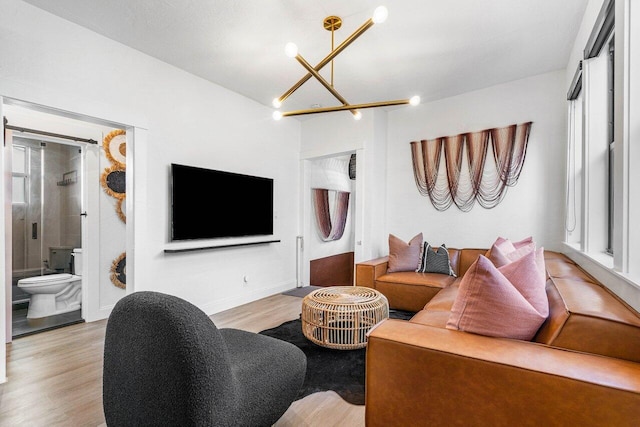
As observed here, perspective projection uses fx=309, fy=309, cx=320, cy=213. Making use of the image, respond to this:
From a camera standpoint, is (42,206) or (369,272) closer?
(369,272)

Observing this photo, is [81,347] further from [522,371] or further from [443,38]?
[443,38]

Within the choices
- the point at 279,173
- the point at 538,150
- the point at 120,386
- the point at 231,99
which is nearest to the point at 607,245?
the point at 538,150

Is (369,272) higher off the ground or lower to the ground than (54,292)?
higher

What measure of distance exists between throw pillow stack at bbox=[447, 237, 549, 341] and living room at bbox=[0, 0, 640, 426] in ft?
1.23

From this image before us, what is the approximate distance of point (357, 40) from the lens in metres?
2.75

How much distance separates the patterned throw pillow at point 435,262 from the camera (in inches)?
143

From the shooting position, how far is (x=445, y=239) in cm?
412

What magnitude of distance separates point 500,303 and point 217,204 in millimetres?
3079

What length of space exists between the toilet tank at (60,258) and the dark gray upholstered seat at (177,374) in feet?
12.0

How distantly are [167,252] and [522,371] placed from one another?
3.10 meters

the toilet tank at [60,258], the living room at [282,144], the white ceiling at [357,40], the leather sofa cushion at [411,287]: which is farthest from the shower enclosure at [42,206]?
the leather sofa cushion at [411,287]

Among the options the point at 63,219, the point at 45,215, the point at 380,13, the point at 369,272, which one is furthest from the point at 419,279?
the point at 45,215

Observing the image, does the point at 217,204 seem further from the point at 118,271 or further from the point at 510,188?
the point at 510,188

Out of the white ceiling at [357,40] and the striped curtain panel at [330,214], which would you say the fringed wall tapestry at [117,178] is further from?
the striped curtain panel at [330,214]
